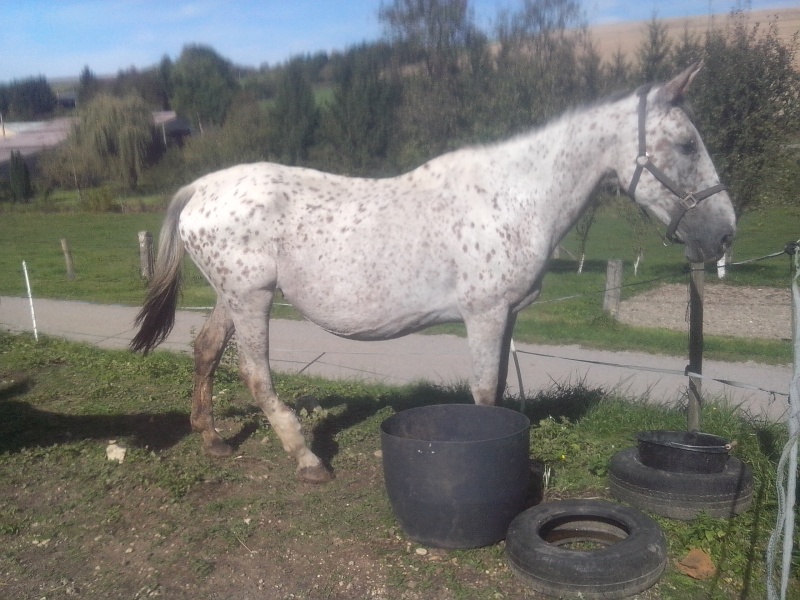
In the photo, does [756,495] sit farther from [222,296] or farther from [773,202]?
[773,202]

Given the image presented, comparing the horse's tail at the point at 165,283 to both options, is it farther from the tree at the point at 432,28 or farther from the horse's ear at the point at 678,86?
the tree at the point at 432,28

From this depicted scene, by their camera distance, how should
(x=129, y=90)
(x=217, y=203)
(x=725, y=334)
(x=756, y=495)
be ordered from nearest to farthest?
1. (x=756, y=495)
2. (x=217, y=203)
3. (x=725, y=334)
4. (x=129, y=90)

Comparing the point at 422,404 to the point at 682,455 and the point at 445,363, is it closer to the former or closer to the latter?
the point at 445,363

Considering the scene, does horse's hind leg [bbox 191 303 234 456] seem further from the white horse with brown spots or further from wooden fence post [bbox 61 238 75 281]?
wooden fence post [bbox 61 238 75 281]

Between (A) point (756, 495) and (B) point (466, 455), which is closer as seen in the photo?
(B) point (466, 455)

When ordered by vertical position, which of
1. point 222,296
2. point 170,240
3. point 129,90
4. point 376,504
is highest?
point 129,90

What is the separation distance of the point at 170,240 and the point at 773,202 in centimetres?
1042

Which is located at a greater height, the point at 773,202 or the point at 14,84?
the point at 14,84

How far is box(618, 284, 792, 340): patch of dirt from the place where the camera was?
9.57m

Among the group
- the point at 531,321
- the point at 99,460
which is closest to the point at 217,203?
the point at 99,460

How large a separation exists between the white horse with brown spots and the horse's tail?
288 millimetres

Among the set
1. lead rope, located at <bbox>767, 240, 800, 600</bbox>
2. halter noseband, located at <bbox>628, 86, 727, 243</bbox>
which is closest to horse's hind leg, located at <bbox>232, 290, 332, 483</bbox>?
halter noseband, located at <bbox>628, 86, 727, 243</bbox>

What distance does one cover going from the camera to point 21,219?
634 inches

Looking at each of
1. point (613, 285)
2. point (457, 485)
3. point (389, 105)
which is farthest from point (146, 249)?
point (457, 485)
